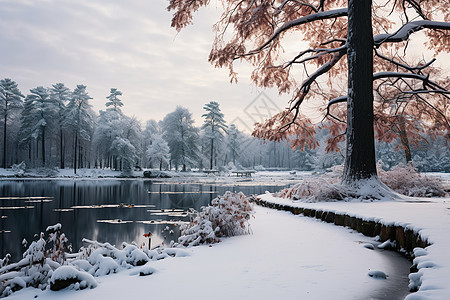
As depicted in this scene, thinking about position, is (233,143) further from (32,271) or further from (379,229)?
(32,271)

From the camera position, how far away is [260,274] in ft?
10.4

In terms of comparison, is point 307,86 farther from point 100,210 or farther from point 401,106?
point 100,210

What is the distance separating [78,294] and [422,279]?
266cm

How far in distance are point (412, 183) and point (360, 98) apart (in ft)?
10.4

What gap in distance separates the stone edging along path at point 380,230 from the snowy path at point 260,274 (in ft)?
1.17

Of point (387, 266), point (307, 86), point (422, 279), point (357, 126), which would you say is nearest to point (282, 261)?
point (387, 266)

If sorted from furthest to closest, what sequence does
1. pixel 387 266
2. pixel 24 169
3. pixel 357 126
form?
pixel 24 169 → pixel 357 126 → pixel 387 266

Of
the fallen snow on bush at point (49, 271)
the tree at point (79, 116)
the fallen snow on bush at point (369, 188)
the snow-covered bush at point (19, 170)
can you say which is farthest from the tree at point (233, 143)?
the fallen snow on bush at point (49, 271)

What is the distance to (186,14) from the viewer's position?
952cm

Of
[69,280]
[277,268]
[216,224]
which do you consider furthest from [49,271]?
[216,224]

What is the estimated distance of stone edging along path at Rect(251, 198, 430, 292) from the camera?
3975 millimetres

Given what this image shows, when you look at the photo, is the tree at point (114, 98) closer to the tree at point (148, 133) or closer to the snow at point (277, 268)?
the tree at point (148, 133)

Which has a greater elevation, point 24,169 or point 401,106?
point 401,106

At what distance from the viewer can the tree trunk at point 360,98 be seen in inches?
304
